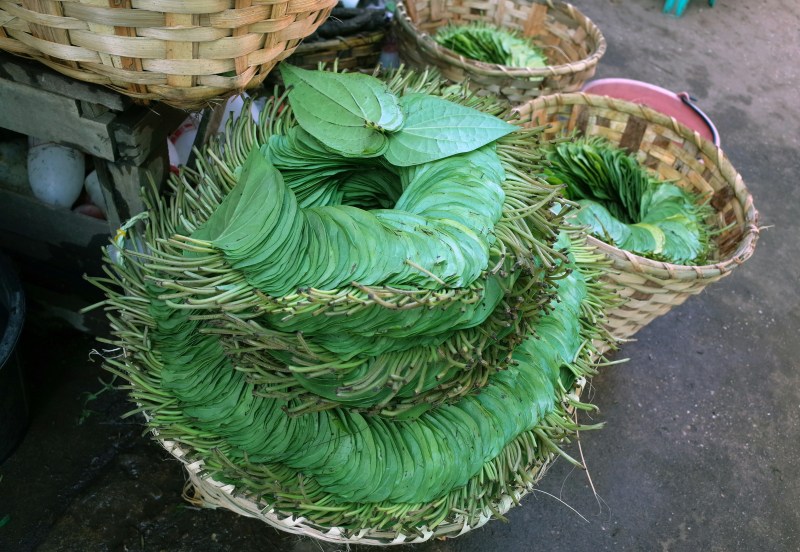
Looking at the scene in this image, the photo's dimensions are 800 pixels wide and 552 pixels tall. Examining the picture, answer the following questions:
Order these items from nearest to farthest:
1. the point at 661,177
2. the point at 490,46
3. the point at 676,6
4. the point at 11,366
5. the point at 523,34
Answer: the point at 11,366 < the point at 661,177 < the point at 490,46 < the point at 523,34 < the point at 676,6

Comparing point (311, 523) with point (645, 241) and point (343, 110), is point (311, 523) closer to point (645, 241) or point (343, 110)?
point (343, 110)

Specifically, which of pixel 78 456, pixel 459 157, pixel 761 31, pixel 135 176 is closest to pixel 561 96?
pixel 459 157

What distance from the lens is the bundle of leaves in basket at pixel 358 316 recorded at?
2.78 feet

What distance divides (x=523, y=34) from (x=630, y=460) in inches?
62.6

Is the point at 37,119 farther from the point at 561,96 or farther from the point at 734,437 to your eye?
the point at 734,437

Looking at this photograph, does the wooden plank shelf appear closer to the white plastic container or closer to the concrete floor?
the white plastic container

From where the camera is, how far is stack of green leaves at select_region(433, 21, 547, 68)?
2.20 meters

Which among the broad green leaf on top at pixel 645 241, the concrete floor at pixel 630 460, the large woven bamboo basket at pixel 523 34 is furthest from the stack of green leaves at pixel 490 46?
the concrete floor at pixel 630 460

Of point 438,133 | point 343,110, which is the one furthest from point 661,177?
point 343,110

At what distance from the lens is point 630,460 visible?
1.83 m

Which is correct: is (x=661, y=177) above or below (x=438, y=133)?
below

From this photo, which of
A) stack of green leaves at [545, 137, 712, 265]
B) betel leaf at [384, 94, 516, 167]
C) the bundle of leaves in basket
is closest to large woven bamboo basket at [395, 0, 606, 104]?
stack of green leaves at [545, 137, 712, 265]

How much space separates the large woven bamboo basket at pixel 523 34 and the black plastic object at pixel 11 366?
1261 mm

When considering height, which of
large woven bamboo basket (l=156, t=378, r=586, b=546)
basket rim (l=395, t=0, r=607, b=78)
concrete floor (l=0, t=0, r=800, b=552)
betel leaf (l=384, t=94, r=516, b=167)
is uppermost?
betel leaf (l=384, t=94, r=516, b=167)
